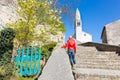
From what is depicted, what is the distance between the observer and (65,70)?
4.22 metres

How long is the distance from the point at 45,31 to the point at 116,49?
16.7 ft

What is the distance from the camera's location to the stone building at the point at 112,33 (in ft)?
62.3

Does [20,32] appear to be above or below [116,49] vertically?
above

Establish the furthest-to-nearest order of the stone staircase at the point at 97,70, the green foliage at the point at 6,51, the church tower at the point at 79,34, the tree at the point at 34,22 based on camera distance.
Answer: the church tower at the point at 79,34 → the tree at the point at 34,22 → the green foliage at the point at 6,51 → the stone staircase at the point at 97,70

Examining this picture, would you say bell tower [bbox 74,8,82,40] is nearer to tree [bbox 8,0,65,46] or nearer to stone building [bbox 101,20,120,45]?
stone building [bbox 101,20,120,45]

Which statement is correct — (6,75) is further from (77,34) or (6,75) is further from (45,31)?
(77,34)

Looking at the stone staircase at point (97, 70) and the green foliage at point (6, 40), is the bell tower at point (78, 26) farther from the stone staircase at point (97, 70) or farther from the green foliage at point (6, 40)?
the stone staircase at point (97, 70)

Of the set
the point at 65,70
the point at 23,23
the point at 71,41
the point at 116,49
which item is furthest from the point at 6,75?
the point at 116,49

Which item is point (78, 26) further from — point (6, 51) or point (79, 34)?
point (6, 51)

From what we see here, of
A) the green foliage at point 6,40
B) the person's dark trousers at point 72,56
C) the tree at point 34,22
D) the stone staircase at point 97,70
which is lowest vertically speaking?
the stone staircase at point 97,70

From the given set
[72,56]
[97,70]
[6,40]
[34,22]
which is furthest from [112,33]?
[97,70]

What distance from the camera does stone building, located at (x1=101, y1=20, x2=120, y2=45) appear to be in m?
19.0

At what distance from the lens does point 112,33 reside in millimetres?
19391

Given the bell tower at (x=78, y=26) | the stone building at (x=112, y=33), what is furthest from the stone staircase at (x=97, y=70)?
the bell tower at (x=78, y=26)
